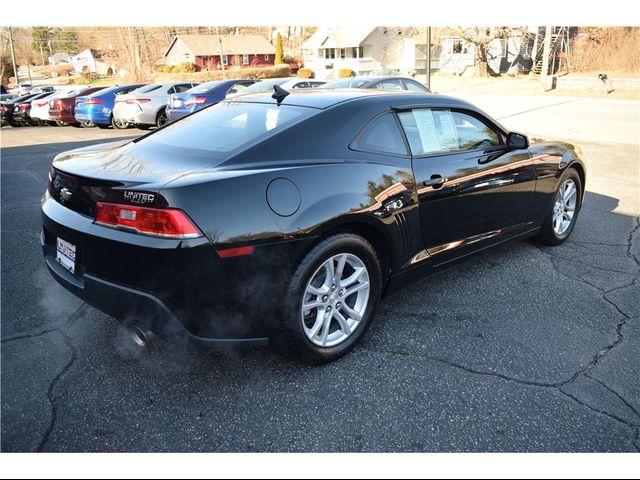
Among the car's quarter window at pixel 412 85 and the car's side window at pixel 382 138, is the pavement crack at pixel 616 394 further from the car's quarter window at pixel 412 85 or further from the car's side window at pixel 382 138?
the car's quarter window at pixel 412 85

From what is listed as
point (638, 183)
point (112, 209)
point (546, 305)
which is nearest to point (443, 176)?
point (546, 305)

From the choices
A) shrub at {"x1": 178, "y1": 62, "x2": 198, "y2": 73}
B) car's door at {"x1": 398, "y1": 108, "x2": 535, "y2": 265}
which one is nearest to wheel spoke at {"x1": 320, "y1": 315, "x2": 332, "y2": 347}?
car's door at {"x1": 398, "y1": 108, "x2": 535, "y2": 265}

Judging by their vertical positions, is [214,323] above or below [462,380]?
above

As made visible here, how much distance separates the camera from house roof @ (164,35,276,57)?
214ft

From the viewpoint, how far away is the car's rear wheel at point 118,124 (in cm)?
1641

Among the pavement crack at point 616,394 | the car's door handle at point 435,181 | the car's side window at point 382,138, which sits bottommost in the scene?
the pavement crack at point 616,394

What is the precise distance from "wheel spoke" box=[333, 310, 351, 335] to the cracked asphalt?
170 mm

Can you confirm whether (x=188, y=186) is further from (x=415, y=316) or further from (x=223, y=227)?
(x=415, y=316)

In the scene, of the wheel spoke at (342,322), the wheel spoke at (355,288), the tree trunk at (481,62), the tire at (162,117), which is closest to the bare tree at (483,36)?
the tree trunk at (481,62)

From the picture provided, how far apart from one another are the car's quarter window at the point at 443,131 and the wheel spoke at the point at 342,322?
1211 millimetres

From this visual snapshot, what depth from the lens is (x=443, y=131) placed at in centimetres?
366

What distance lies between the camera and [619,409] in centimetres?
262

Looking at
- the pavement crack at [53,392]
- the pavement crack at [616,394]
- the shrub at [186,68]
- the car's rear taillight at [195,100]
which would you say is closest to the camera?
the pavement crack at [53,392]

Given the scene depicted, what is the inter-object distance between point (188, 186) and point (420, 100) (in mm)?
1942
